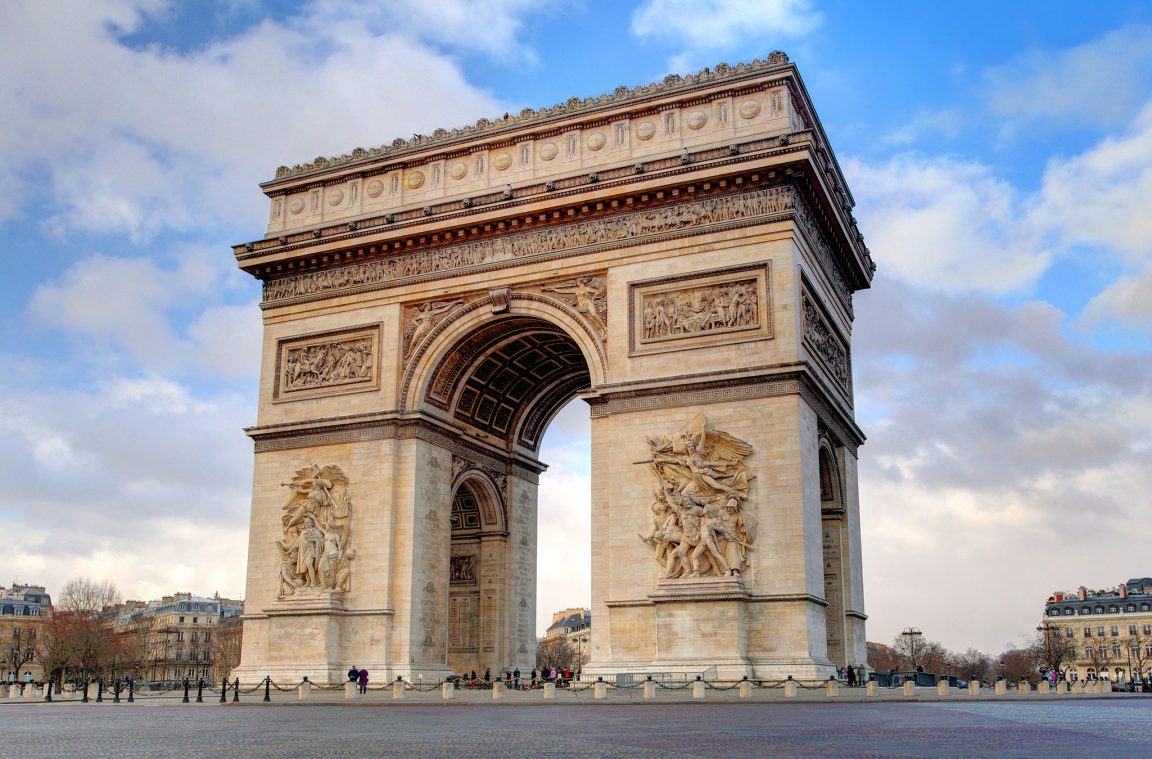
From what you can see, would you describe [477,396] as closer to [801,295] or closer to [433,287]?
[433,287]

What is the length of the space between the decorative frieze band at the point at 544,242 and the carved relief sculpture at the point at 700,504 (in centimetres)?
493

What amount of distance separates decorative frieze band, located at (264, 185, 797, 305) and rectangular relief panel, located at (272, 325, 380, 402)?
1272mm

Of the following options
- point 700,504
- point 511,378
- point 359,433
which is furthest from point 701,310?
point 359,433

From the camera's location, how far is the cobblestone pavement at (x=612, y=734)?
902 cm

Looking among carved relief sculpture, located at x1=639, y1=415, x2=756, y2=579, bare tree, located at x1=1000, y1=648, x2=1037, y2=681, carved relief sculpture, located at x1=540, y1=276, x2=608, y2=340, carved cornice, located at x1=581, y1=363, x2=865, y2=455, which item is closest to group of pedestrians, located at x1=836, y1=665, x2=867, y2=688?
carved relief sculpture, located at x1=639, y1=415, x2=756, y2=579

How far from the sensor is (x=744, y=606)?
77.4ft

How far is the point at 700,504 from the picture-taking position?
80.1 ft

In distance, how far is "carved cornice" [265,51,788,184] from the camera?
27.3 m

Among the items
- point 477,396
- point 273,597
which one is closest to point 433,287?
point 477,396

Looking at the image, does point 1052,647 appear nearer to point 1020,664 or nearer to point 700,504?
point 1020,664

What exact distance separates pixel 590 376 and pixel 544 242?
3.69 metres

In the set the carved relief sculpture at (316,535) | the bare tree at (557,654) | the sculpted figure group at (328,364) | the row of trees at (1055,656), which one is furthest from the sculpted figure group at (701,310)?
the bare tree at (557,654)

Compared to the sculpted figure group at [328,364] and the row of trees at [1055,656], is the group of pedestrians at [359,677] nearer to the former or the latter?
the sculpted figure group at [328,364]

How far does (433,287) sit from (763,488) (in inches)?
403
